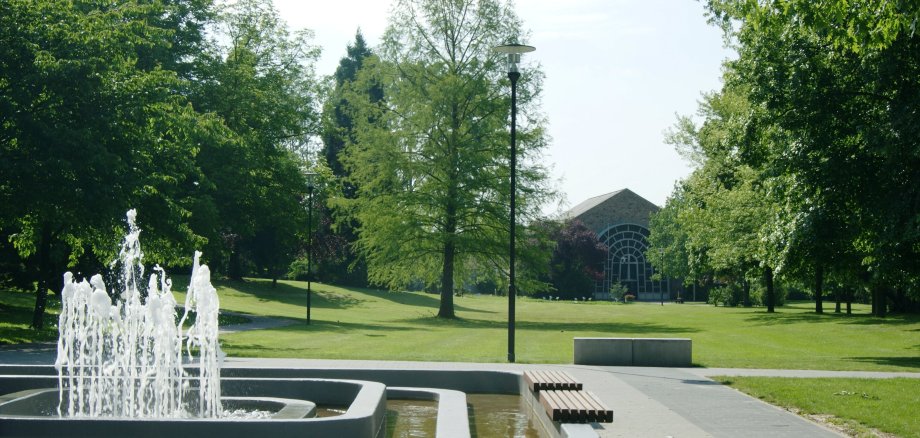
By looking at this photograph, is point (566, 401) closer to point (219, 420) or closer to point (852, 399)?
point (219, 420)

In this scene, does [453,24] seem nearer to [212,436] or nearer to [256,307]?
[256,307]

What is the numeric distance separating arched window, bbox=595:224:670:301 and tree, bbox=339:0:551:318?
49.3 metres

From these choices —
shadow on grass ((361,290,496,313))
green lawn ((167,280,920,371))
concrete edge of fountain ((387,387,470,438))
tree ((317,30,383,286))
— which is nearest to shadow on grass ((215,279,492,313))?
shadow on grass ((361,290,496,313))

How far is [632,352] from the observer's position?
707 inches

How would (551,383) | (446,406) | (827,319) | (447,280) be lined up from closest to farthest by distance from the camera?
(446,406)
(551,383)
(447,280)
(827,319)

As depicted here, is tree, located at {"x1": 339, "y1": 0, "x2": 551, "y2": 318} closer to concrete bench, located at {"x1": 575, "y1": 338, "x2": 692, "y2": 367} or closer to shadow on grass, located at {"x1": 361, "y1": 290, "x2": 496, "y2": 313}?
shadow on grass, located at {"x1": 361, "y1": 290, "x2": 496, "y2": 313}

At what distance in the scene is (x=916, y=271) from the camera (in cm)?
2186

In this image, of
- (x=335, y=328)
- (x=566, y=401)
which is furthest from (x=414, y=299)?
(x=566, y=401)

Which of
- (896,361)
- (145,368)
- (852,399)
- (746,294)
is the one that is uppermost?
(746,294)

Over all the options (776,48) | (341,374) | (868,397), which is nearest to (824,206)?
(776,48)

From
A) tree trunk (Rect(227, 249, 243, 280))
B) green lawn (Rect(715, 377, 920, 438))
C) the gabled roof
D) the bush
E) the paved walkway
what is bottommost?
the paved walkway

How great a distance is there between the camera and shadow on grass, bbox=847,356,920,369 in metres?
20.3

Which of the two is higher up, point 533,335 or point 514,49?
point 514,49

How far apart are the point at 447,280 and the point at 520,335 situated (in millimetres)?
11140
